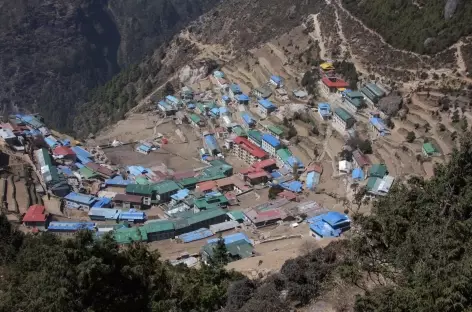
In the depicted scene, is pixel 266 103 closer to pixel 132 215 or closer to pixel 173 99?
pixel 173 99

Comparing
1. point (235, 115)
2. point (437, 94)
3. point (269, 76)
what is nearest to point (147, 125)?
point (235, 115)

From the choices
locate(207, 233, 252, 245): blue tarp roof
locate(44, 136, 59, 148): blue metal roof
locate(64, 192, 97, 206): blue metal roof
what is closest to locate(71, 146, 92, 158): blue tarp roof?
locate(44, 136, 59, 148): blue metal roof

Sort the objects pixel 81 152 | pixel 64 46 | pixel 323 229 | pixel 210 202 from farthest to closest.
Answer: pixel 64 46 < pixel 81 152 < pixel 210 202 < pixel 323 229

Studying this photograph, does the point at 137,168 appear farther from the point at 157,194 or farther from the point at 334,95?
the point at 334,95

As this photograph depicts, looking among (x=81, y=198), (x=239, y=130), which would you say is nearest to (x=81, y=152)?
(x=81, y=198)

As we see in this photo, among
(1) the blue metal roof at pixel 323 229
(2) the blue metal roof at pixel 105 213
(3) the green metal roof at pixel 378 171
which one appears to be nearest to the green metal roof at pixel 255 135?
(3) the green metal roof at pixel 378 171
